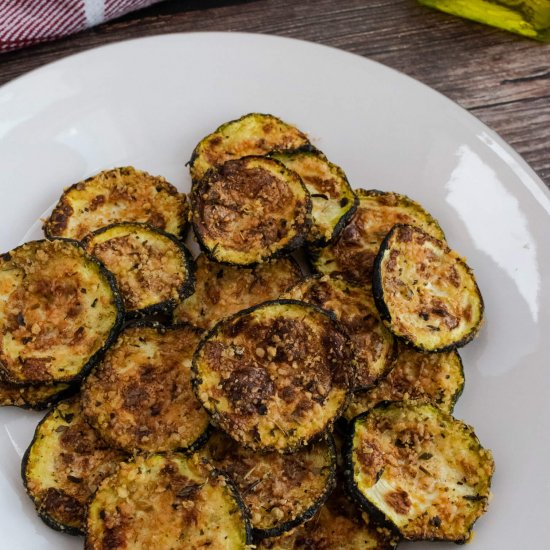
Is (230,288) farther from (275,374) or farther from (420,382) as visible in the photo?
(420,382)

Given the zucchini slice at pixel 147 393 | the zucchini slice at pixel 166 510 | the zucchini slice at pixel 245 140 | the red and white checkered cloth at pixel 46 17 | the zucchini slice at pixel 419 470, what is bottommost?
the zucchini slice at pixel 419 470

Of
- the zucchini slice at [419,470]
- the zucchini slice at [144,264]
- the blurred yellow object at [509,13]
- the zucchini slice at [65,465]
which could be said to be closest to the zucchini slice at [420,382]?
the zucchini slice at [419,470]

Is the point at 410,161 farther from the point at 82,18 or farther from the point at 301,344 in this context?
the point at 82,18

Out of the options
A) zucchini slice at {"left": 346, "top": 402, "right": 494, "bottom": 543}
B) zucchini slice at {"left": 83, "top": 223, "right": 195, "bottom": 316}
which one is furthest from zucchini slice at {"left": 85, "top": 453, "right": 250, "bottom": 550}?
zucchini slice at {"left": 83, "top": 223, "right": 195, "bottom": 316}

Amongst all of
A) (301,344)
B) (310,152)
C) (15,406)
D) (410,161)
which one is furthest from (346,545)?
(410,161)

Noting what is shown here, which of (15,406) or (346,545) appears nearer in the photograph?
(346,545)

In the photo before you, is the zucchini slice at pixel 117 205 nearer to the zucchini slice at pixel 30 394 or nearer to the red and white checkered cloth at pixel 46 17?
the zucchini slice at pixel 30 394

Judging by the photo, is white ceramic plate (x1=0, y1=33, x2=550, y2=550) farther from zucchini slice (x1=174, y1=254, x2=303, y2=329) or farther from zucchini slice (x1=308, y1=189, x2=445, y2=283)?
zucchini slice (x1=174, y1=254, x2=303, y2=329)
